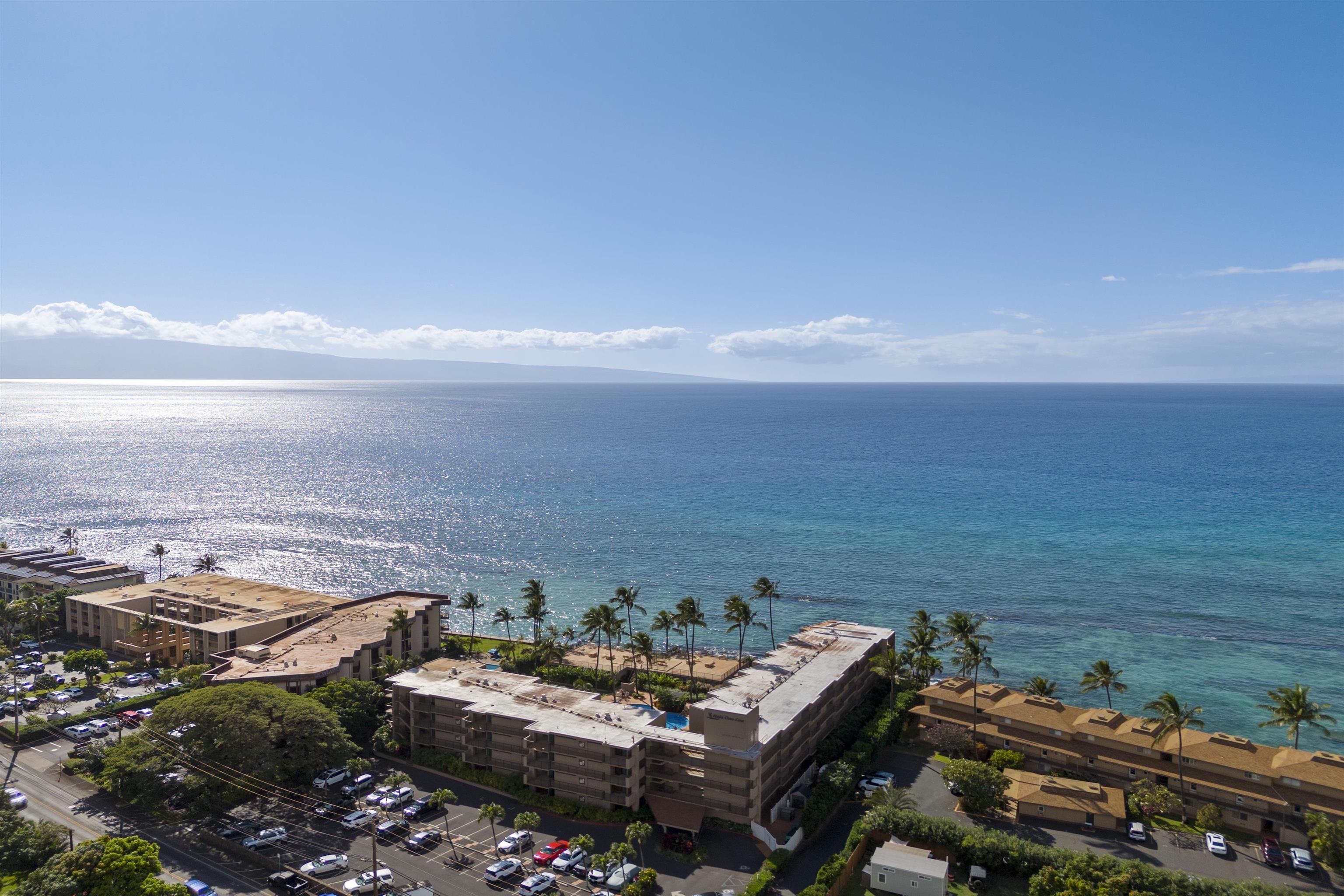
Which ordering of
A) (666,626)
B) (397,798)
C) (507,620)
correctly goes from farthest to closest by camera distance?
1. (507,620)
2. (666,626)
3. (397,798)

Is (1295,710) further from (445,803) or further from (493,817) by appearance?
(445,803)

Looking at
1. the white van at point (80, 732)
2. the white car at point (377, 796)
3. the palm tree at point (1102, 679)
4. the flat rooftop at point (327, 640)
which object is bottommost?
the white van at point (80, 732)

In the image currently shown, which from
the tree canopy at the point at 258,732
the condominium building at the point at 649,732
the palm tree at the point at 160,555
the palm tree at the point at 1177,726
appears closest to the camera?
the condominium building at the point at 649,732

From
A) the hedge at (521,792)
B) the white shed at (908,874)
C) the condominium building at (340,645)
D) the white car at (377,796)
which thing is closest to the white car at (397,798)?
the white car at (377,796)

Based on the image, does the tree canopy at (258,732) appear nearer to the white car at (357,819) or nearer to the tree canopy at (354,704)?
the white car at (357,819)

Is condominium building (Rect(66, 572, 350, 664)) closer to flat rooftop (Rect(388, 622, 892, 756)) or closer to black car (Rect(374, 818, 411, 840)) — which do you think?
flat rooftop (Rect(388, 622, 892, 756))

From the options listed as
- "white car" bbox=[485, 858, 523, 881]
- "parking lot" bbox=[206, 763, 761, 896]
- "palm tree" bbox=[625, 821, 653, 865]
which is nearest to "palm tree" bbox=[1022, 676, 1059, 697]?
"parking lot" bbox=[206, 763, 761, 896]

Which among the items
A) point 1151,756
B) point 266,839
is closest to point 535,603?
point 266,839
